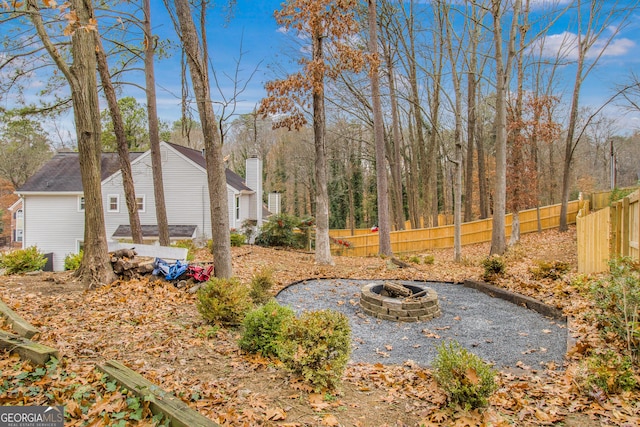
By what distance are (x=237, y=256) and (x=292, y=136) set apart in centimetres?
2258

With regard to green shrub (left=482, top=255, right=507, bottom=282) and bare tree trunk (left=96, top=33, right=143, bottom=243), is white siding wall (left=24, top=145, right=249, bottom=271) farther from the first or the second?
green shrub (left=482, top=255, right=507, bottom=282)

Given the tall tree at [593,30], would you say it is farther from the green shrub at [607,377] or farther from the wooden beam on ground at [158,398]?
the wooden beam on ground at [158,398]

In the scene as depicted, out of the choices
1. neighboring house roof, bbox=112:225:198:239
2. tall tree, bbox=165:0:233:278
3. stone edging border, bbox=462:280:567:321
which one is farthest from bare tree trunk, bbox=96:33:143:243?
stone edging border, bbox=462:280:567:321

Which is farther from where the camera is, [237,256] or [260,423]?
[237,256]

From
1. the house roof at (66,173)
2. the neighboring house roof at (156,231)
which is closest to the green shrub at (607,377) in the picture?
the neighboring house roof at (156,231)

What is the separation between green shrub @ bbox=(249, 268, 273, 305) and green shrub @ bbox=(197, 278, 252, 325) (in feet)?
3.77

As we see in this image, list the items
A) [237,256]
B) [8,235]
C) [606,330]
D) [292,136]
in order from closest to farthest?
[606,330]
[237,256]
[292,136]
[8,235]

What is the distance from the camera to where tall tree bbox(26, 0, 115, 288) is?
666 centimetres

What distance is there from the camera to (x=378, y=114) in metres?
13.2

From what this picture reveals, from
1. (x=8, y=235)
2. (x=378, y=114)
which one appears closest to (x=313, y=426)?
(x=378, y=114)

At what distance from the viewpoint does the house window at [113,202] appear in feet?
66.3

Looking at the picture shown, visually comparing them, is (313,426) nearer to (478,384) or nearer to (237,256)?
(478,384)

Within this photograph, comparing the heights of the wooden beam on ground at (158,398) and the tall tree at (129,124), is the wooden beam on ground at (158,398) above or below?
below

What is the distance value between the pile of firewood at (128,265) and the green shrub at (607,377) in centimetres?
746
